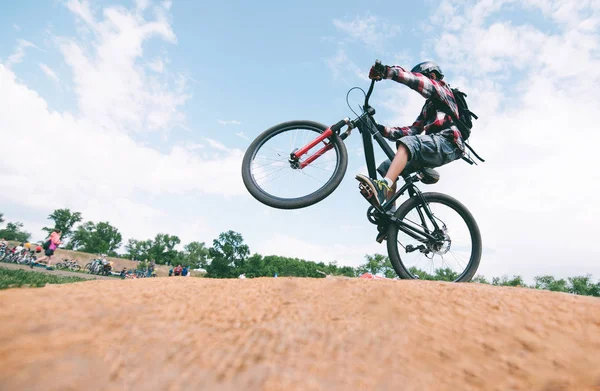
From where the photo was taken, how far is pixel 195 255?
100000 millimetres

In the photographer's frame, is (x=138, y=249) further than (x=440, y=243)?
Yes

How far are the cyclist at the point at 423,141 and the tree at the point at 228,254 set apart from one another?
64853mm

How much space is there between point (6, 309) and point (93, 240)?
110 metres

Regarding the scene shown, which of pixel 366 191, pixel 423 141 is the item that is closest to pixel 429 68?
pixel 423 141

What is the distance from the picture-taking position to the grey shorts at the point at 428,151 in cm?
370

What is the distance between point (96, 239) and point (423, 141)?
10966 cm

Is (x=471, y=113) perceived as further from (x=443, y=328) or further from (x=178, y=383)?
(x=178, y=383)

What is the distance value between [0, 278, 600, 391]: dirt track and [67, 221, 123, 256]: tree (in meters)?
104

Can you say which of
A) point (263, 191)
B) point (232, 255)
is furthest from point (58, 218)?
point (263, 191)

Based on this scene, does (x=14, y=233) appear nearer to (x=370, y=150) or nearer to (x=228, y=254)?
(x=228, y=254)

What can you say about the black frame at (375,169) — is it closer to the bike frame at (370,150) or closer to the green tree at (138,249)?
the bike frame at (370,150)

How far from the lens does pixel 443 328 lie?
1273mm

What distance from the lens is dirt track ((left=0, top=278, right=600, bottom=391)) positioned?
976 mm

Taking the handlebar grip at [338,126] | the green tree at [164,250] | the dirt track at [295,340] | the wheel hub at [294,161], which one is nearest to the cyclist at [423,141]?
the handlebar grip at [338,126]
